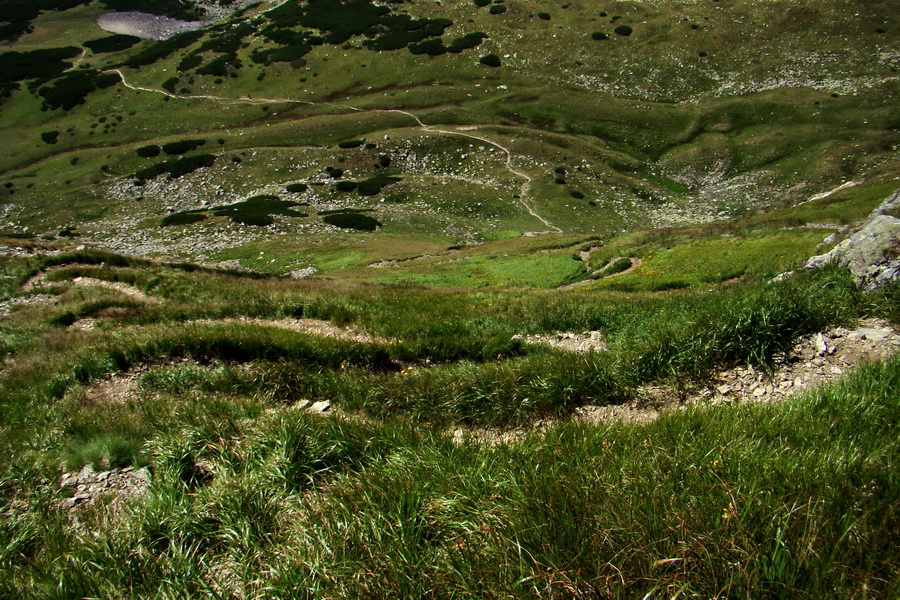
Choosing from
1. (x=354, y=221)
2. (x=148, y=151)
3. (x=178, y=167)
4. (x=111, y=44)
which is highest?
(x=111, y=44)

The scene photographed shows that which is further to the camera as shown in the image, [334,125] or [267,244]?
[334,125]

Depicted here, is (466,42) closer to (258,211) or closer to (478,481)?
(258,211)

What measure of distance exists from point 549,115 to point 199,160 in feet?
221

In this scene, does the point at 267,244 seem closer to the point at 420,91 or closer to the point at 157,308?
the point at 157,308

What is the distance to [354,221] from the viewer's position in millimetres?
60812

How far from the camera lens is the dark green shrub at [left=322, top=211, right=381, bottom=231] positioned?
60.2 m

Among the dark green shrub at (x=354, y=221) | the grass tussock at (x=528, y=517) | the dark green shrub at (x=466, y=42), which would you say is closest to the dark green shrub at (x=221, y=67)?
the dark green shrub at (x=466, y=42)

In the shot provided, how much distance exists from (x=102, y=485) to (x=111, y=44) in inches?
7215

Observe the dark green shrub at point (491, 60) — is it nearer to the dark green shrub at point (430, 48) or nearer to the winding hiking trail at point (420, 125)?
the dark green shrub at point (430, 48)

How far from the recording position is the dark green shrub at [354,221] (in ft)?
197

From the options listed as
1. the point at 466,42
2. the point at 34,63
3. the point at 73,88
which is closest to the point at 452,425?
the point at 466,42

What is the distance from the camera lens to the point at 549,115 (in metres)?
86.8

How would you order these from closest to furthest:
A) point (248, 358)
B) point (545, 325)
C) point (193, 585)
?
point (193, 585) < point (248, 358) < point (545, 325)

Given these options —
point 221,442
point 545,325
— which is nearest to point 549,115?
point 545,325
